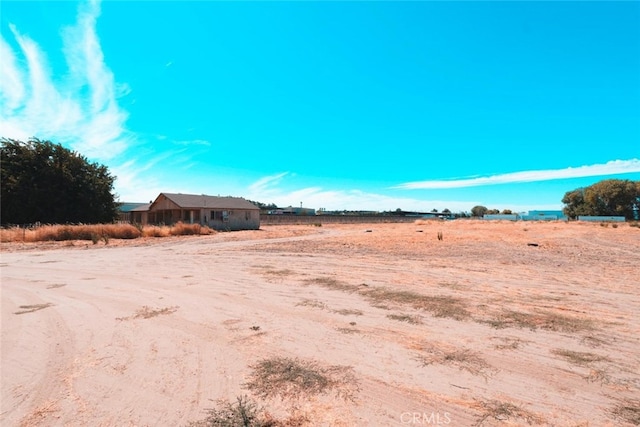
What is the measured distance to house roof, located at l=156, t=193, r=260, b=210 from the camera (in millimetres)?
34062

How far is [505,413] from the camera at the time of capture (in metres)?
2.60

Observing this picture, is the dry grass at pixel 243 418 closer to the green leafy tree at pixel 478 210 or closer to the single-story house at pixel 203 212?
the single-story house at pixel 203 212

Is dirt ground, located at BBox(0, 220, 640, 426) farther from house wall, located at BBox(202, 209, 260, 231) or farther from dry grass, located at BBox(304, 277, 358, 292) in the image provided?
house wall, located at BBox(202, 209, 260, 231)

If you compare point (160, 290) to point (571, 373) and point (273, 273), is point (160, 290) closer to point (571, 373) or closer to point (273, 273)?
point (273, 273)

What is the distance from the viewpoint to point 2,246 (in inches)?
668

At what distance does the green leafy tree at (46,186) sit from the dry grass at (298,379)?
108ft

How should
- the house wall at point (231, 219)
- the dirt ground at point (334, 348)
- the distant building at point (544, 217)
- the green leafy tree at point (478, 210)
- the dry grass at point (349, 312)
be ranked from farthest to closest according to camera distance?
the green leafy tree at point (478, 210) < the distant building at point (544, 217) < the house wall at point (231, 219) < the dry grass at point (349, 312) < the dirt ground at point (334, 348)

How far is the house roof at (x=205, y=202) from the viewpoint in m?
34.1

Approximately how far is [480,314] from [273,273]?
18.2 ft

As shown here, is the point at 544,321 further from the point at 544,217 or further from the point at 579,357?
the point at 544,217

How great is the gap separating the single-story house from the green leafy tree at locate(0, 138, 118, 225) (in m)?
5.54

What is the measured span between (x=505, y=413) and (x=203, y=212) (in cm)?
3484

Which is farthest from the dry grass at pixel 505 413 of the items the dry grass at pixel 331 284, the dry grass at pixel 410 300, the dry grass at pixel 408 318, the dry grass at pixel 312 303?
the dry grass at pixel 331 284

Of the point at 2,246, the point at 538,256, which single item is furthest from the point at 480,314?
the point at 2,246
